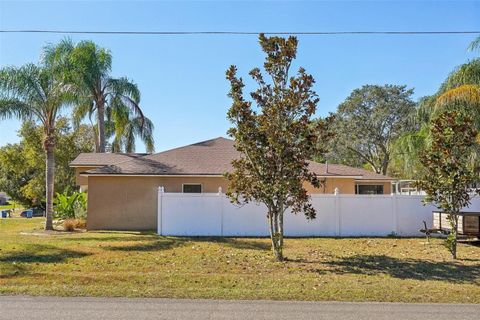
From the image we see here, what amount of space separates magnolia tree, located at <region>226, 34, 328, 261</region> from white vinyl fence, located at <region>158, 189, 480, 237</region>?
504 centimetres

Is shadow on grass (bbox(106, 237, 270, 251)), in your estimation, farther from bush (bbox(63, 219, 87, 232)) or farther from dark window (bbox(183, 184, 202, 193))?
bush (bbox(63, 219, 87, 232))

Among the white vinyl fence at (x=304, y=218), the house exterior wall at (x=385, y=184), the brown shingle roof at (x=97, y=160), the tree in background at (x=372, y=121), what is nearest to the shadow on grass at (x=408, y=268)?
the white vinyl fence at (x=304, y=218)

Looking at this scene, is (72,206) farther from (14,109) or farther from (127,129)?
(127,129)

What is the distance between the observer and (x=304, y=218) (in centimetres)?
1733

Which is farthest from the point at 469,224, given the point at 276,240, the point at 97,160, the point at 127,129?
the point at 127,129

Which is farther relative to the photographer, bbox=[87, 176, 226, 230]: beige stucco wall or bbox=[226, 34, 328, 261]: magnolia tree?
bbox=[87, 176, 226, 230]: beige stucco wall

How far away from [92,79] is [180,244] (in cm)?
1257

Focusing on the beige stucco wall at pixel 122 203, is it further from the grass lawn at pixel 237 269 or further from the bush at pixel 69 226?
the grass lawn at pixel 237 269

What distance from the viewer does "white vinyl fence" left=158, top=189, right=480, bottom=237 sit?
17047mm

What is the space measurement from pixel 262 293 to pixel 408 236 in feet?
35.5

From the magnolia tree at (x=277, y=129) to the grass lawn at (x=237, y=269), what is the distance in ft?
6.12

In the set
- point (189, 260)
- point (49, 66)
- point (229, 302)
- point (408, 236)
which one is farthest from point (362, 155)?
point (229, 302)

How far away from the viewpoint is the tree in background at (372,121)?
4538 cm

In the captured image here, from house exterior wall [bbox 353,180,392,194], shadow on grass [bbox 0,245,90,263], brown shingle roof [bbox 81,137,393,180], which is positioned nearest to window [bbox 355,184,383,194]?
house exterior wall [bbox 353,180,392,194]
